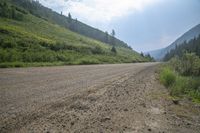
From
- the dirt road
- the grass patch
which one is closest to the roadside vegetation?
the grass patch

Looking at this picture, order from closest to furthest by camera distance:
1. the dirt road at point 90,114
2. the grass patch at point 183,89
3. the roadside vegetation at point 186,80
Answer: the dirt road at point 90,114
the grass patch at point 183,89
the roadside vegetation at point 186,80

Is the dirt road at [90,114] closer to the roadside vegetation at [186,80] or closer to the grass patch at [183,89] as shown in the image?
the grass patch at [183,89]

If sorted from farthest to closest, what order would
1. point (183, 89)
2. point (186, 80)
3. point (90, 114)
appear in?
point (186, 80) < point (183, 89) < point (90, 114)

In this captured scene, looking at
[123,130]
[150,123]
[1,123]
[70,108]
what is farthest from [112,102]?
[1,123]

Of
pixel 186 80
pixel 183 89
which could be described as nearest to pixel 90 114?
pixel 183 89

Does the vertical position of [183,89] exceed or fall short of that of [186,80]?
it falls short

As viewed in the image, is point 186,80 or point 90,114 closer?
point 90,114

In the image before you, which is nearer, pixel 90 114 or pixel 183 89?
pixel 90 114

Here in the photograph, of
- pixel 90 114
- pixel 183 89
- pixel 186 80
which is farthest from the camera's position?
pixel 186 80

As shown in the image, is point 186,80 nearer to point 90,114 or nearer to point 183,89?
point 183,89

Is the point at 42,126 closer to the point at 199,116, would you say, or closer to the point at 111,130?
the point at 111,130

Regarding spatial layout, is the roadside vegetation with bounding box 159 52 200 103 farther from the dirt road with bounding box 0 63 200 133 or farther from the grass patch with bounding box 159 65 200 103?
the dirt road with bounding box 0 63 200 133

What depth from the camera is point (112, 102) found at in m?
7.88

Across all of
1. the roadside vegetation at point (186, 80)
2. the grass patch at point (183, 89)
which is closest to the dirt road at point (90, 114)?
the grass patch at point (183, 89)
